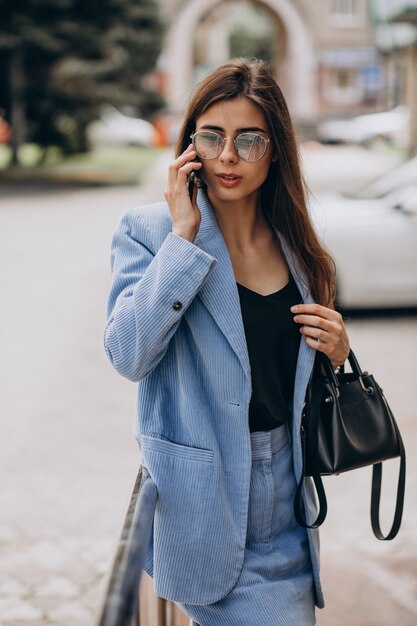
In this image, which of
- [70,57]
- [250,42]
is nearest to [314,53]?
[250,42]

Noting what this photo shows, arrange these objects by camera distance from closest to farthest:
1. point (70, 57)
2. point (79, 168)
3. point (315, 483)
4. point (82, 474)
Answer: point (315, 483), point (82, 474), point (70, 57), point (79, 168)

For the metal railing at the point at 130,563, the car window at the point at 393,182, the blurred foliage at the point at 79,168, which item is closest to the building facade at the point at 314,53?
the blurred foliage at the point at 79,168

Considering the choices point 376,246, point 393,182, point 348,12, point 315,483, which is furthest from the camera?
point 348,12

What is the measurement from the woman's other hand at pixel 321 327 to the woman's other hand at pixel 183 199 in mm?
330

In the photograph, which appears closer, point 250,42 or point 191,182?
point 191,182

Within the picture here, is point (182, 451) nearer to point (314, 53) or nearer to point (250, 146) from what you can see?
point (250, 146)

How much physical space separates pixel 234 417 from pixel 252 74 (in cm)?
83

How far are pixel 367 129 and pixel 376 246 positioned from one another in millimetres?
34139

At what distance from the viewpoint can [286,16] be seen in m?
53.9

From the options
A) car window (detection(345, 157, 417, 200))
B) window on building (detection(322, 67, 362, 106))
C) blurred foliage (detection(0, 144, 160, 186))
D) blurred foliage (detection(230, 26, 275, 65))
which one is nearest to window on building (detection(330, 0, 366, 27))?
window on building (detection(322, 67, 362, 106))

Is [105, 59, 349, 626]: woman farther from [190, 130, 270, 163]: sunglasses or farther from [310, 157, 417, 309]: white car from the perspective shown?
[310, 157, 417, 309]: white car

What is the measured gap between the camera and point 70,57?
24031 millimetres

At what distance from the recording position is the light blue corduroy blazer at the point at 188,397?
2072 millimetres

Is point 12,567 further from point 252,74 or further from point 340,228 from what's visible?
point 340,228
